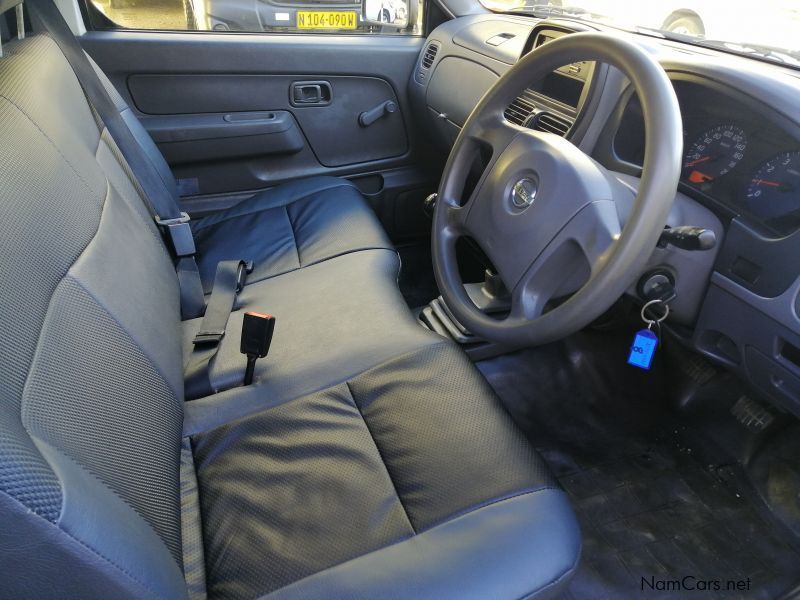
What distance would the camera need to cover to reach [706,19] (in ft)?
5.68

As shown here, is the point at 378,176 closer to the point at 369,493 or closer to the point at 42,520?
the point at 369,493

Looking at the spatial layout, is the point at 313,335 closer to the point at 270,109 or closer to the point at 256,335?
the point at 256,335

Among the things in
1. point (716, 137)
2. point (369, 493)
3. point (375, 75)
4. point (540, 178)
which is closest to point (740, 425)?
point (716, 137)

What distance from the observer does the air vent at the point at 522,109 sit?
132 cm

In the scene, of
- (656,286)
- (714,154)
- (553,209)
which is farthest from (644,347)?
(714,154)

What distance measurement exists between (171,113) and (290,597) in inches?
60.8

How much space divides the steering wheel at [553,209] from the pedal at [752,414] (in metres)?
0.66

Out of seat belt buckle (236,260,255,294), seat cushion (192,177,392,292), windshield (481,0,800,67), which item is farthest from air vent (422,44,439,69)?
seat belt buckle (236,260,255,294)

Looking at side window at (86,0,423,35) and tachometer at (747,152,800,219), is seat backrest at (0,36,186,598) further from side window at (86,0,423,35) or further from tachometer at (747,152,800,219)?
tachometer at (747,152,800,219)

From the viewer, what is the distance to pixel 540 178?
0.96 metres

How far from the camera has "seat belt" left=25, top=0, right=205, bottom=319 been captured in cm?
116

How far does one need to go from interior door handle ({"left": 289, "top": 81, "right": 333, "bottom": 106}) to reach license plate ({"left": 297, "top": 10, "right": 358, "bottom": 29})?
0.17 m

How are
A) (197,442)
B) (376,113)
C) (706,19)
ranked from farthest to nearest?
(376,113), (706,19), (197,442)

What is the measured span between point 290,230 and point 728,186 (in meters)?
0.98
